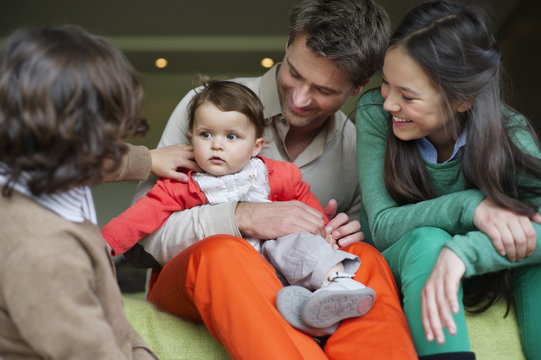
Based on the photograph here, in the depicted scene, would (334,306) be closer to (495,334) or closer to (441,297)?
(441,297)

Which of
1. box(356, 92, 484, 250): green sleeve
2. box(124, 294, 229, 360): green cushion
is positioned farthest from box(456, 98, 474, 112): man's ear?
box(124, 294, 229, 360): green cushion

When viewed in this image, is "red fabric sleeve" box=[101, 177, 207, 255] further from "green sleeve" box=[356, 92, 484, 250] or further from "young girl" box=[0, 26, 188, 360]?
"young girl" box=[0, 26, 188, 360]

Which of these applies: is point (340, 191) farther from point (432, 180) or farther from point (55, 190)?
point (55, 190)

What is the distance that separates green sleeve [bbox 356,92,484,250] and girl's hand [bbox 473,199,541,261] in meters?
0.05

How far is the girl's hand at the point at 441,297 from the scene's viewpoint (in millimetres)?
1127

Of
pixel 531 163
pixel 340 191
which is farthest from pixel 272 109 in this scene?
pixel 531 163

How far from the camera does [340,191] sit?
1.96 meters

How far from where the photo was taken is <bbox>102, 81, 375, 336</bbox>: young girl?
1339 millimetres

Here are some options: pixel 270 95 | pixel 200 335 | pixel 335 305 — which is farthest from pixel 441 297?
pixel 270 95

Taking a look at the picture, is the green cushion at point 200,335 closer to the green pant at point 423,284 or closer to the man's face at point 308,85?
the green pant at point 423,284

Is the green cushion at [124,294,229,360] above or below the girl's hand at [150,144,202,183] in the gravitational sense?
below

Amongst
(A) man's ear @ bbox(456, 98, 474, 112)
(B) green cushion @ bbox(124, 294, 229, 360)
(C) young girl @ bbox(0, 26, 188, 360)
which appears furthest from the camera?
(A) man's ear @ bbox(456, 98, 474, 112)

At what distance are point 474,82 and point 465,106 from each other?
72 mm

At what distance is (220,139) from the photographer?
1572 mm
